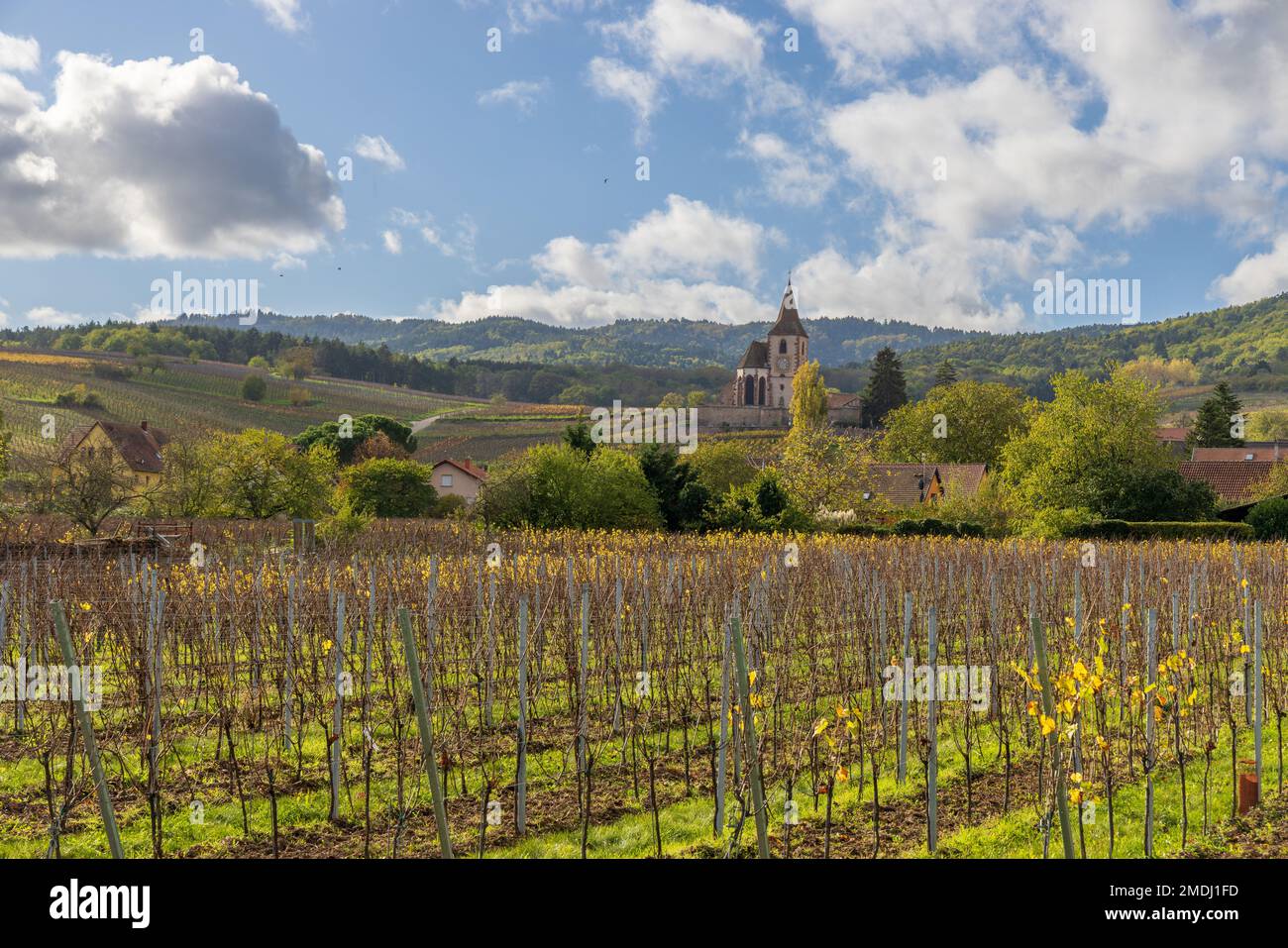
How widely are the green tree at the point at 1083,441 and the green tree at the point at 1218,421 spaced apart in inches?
1067

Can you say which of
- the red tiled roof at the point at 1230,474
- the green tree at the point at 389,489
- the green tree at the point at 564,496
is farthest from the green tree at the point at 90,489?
the red tiled roof at the point at 1230,474

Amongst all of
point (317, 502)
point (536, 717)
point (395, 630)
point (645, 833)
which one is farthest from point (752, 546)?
point (317, 502)

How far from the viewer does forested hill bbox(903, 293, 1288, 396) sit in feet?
452

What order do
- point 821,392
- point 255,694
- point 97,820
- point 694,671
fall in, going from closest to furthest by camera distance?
point 97,820
point 255,694
point 694,671
point 821,392

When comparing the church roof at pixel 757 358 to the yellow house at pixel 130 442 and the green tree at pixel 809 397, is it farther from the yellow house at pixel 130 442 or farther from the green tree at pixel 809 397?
the yellow house at pixel 130 442

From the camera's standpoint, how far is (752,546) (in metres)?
19.7

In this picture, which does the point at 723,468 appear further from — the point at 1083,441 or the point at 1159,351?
the point at 1159,351

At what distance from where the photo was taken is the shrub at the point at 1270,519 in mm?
27722

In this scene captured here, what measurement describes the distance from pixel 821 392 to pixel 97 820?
71789 mm

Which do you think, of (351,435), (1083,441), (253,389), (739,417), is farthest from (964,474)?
(739,417)

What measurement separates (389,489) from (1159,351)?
15758cm
